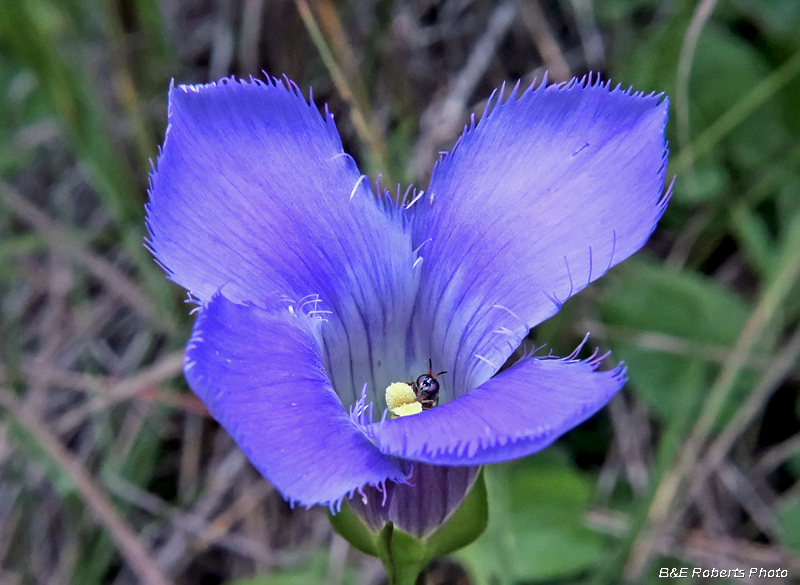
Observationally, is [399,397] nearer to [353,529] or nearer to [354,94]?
[353,529]

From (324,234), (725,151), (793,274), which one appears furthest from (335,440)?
(725,151)

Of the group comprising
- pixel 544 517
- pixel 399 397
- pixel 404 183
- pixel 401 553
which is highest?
pixel 404 183

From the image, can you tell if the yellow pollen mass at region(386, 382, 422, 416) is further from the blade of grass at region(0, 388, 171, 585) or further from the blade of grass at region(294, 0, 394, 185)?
the blade of grass at region(0, 388, 171, 585)

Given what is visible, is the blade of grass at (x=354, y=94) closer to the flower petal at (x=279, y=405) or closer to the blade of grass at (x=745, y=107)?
the flower petal at (x=279, y=405)

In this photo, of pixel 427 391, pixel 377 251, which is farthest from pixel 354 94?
pixel 427 391

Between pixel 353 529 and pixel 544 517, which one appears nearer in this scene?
pixel 353 529

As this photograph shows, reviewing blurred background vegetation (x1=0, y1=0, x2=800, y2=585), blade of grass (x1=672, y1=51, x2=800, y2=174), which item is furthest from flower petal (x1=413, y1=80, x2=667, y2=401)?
blade of grass (x1=672, y1=51, x2=800, y2=174)

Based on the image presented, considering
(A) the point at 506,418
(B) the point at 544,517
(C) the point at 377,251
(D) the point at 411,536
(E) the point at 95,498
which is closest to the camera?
(A) the point at 506,418
